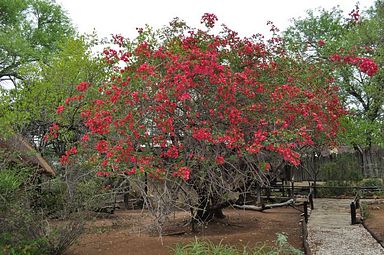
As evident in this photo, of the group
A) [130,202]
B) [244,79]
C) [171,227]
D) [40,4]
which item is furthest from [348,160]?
[40,4]

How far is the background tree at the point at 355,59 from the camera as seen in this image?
10.9m

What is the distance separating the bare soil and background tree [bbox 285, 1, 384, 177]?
4138 mm

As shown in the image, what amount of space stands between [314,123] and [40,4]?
70.5 feet

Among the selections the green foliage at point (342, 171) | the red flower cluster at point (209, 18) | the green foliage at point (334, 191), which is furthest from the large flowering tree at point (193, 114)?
the green foliage at point (342, 171)

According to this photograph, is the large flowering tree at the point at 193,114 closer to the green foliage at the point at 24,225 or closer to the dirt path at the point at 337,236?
the green foliage at the point at 24,225

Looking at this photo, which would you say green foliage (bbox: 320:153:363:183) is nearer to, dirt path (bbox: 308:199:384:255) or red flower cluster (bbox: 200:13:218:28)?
dirt path (bbox: 308:199:384:255)

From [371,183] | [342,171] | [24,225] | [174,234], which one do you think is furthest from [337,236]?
[342,171]

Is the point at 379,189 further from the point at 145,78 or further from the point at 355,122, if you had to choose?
the point at 145,78

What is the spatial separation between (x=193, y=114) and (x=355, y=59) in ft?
13.1

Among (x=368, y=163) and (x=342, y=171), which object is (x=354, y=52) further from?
(x=368, y=163)

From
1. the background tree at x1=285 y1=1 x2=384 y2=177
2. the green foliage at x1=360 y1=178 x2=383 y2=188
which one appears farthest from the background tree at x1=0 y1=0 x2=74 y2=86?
the green foliage at x1=360 y1=178 x2=383 y2=188

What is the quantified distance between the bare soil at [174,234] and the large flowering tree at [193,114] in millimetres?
1049

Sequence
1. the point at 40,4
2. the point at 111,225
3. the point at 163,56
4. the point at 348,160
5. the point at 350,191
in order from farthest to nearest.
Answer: the point at 40,4 < the point at 348,160 < the point at 350,191 < the point at 111,225 < the point at 163,56

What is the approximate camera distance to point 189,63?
766 cm
